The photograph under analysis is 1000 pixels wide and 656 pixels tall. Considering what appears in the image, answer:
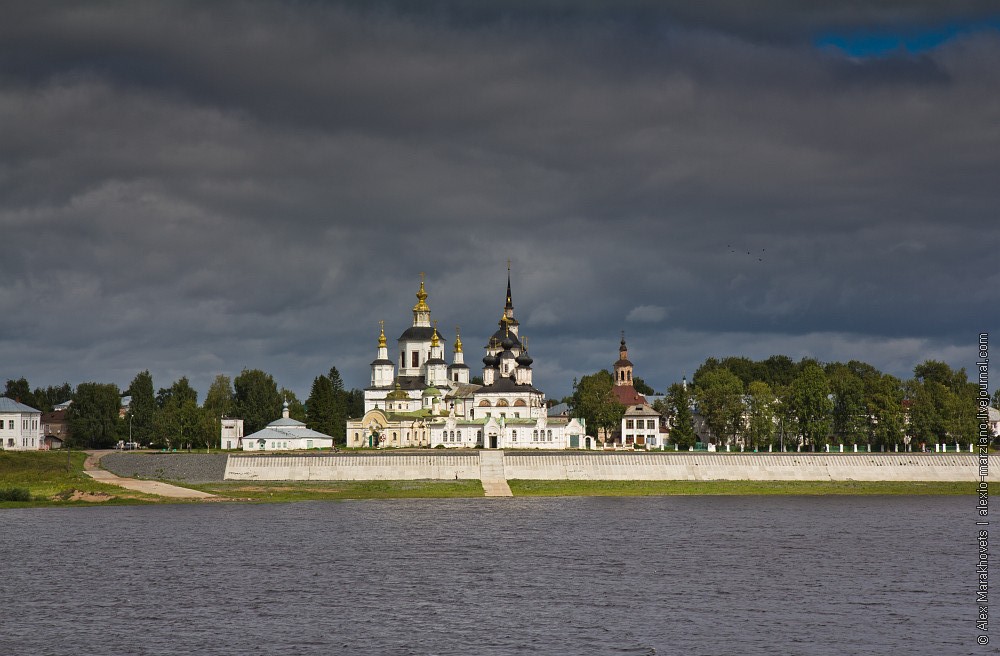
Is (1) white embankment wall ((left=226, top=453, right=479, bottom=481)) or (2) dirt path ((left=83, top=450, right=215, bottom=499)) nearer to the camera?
(2) dirt path ((left=83, top=450, right=215, bottom=499))

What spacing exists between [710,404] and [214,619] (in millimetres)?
102953

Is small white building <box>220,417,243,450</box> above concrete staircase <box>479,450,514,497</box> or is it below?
above

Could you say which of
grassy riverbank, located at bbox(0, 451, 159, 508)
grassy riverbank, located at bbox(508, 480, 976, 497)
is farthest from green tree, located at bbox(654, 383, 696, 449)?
grassy riverbank, located at bbox(0, 451, 159, 508)

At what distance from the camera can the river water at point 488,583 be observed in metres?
37.5

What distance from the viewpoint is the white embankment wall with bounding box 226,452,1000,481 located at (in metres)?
104

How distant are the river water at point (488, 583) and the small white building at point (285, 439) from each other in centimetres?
6126

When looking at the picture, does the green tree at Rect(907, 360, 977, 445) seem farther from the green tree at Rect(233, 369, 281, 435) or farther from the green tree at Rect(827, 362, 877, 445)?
the green tree at Rect(233, 369, 281, 435)

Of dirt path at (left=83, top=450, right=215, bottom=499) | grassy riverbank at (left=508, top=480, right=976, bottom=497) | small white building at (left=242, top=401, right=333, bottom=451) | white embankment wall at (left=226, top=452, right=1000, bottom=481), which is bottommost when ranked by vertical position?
grassy riverbank at (left=508, top=480, right=976, bottom=497)

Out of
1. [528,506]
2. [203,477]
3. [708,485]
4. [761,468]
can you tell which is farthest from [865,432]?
[203,477]

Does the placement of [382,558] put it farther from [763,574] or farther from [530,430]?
[530,430]

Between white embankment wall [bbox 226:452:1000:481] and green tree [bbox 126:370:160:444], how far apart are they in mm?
49456

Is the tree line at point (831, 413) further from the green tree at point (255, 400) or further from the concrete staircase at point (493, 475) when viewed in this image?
the green tree at point (255, 400)

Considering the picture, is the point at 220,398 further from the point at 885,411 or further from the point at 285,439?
the point at 885,411

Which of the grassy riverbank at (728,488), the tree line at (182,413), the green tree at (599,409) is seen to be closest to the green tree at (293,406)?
the tree line at (182,413)
